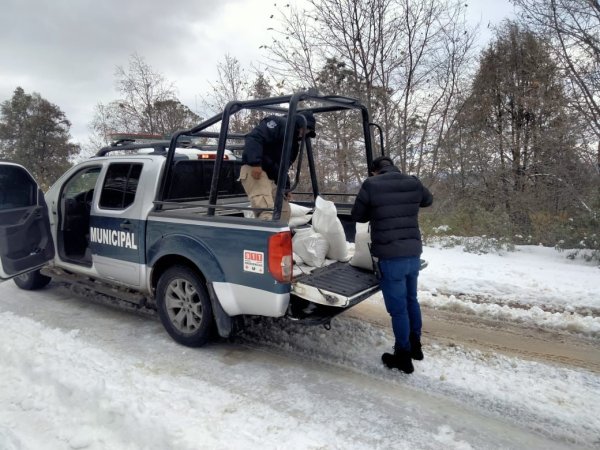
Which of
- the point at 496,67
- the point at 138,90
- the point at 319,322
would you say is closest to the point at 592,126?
the point at 496,67

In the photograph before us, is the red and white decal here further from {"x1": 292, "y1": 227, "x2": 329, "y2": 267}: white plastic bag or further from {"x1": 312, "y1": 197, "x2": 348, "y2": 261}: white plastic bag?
{"x1": 312, "y1": 197, "x2": 348, "y2": 261}: white plastic bag

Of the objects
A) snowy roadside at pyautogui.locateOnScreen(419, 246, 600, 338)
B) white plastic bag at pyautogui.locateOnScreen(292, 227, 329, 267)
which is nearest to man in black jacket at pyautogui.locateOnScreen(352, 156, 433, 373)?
white plastic bag at pyautogui.locateOnScreen(292, 227, 329, 267)

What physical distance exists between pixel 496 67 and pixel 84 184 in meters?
14.7

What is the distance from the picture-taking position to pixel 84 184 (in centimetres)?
538

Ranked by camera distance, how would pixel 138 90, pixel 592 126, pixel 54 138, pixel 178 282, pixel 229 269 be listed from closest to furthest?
pixel 229 269 < pixel 178 282 < pixel 592 126 < pixel 138 90 < pixel 54 138

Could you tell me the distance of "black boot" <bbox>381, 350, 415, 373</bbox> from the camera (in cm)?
350

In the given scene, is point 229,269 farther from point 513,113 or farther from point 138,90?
point 138,90

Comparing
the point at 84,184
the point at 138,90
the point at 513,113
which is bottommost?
the point at 84,184

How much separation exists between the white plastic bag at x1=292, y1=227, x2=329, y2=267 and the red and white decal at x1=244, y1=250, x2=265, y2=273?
0.75m

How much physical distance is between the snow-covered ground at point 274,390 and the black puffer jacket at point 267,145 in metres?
1.69

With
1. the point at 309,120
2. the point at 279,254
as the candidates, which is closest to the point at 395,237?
the point at 279,254

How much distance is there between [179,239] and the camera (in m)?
3.90

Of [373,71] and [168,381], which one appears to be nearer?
[168,381]

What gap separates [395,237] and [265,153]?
1648mm
